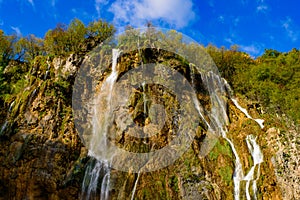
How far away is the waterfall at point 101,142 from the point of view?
17.4 m

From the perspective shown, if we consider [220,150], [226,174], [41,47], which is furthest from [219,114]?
[41,47]

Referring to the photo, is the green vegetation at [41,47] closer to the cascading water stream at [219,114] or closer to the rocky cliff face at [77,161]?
the rocky cliff face at [77,161]

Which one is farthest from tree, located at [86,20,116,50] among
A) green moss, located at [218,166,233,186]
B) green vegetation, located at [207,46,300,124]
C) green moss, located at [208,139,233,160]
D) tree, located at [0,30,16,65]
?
green moss, located at [218,166,233,186]

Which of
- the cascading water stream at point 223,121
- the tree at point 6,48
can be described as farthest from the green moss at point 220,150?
the tree at point 6,48

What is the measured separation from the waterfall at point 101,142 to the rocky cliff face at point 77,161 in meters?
0.45

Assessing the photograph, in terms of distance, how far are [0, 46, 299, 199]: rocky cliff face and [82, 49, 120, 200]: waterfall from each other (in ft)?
1.48

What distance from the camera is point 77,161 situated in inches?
741

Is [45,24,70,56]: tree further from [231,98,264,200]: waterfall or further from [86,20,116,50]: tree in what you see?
[231,98,264,200]: waterfall

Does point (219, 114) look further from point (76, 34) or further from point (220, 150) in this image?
point (76, 34)

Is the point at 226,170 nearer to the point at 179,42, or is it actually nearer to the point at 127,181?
the point at 127,181

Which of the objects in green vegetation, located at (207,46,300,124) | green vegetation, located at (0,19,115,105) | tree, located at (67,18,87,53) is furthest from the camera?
tree, located at (67,18,87,53)

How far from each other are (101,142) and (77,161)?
2085mm

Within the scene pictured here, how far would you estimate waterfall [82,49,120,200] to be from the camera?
1739 centimetres

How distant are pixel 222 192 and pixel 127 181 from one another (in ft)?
18.1
